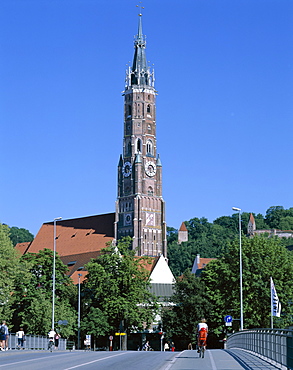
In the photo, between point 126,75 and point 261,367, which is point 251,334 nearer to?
point 261,367

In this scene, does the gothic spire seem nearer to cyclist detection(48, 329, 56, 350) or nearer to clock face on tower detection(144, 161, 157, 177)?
clock face on tower detection(144, 161, 157, 177)

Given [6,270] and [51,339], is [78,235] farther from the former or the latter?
[51,339]

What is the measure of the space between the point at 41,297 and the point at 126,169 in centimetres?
7624

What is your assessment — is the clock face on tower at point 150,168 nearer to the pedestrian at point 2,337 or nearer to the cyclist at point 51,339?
the cyclist at point 51,339

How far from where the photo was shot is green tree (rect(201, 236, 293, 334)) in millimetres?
66500

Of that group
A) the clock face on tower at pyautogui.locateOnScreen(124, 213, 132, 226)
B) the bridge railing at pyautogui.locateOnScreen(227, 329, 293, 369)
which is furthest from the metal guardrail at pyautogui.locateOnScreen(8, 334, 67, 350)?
the clock face on tower at pyautogui.locateOnScreen(124, 213, 132, 226)

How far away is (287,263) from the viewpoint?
227ft

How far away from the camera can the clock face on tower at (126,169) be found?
14700 cm

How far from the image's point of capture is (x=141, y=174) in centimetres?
14588

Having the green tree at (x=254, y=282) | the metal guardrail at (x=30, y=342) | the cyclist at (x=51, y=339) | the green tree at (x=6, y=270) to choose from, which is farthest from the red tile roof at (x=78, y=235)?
the cyclist at (x=51, y=339)

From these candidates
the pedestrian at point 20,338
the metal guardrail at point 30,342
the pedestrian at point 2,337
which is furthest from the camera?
the metal guardrail at point 30,342

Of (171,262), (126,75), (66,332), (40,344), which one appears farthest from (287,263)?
(171,262)

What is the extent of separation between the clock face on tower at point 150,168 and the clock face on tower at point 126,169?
10.3 ft

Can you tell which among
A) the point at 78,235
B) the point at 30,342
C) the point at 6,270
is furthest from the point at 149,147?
the point at 30,342
